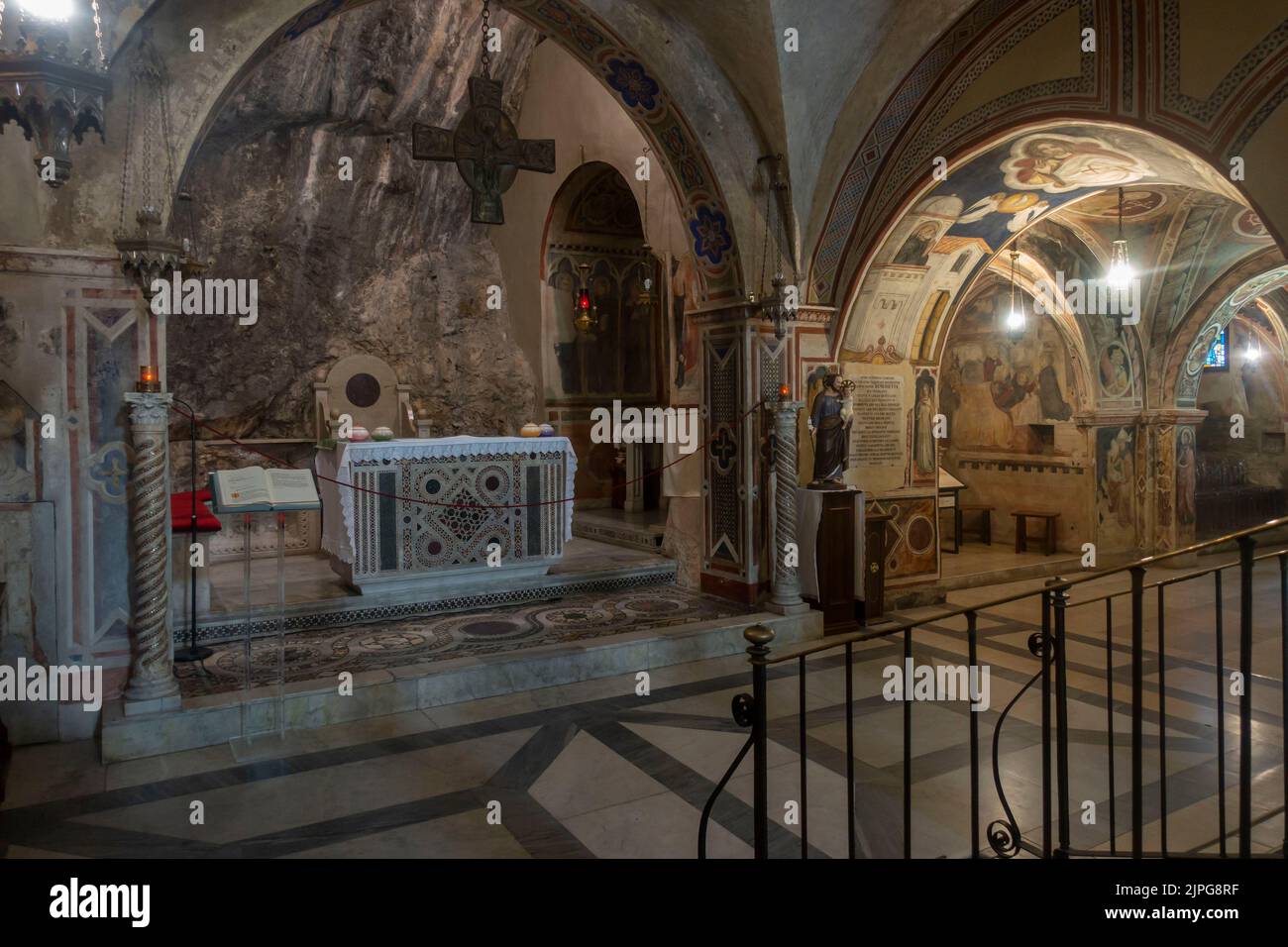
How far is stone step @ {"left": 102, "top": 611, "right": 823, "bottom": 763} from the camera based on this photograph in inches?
194

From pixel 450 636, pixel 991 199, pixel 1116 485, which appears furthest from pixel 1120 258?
pixel 450 636

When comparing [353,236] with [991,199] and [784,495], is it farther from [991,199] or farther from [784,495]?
[991,199]

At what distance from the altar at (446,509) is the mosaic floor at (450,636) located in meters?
0.41

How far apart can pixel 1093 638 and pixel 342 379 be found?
8.84m

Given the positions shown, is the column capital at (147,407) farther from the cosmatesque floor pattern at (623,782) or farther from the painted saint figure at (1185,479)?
the painted saint figure at (1185,479)

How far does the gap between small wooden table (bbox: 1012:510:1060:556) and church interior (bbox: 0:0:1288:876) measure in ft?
1.02

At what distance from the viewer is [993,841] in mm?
3389

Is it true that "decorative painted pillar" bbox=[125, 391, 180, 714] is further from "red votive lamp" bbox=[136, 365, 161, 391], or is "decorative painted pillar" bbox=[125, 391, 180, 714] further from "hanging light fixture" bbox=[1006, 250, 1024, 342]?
"hanging light fixture" bbox=[1006, 250, 1024, 342]

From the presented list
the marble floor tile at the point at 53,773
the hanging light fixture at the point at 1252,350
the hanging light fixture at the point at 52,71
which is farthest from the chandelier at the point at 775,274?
the hanging light fixture at the point at 1252,350

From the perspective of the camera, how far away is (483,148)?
6.60 meters

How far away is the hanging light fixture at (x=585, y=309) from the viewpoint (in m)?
11.1

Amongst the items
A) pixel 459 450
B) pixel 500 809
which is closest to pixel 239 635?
pixel 459 450

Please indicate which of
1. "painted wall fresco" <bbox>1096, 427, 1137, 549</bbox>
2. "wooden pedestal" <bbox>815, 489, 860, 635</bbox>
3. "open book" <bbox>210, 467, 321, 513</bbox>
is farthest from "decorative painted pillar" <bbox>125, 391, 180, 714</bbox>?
"painted wall fresco" <bbox>1096, 427, 1137, 549</bbox>
